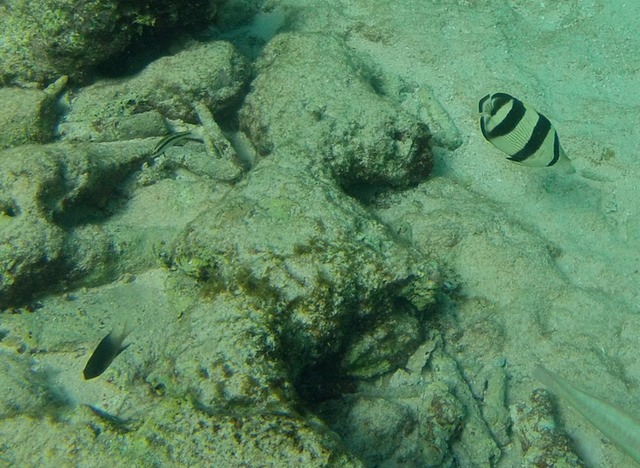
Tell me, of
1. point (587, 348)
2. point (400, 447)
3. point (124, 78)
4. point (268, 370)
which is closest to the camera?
point (268, 370)

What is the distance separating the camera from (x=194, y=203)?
3863mm

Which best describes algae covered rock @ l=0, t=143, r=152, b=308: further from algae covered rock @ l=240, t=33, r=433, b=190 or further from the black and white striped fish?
the black and white striped fish

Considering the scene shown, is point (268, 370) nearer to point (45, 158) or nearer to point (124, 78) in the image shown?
point (45, 158)

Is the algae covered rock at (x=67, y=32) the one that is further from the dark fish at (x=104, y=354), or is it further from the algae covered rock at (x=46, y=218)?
the dark fish at (x=104, y=354)

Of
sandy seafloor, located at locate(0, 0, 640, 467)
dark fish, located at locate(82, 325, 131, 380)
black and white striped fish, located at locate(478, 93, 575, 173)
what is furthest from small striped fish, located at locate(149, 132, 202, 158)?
black and white striped fish, located at locate(478, 93, 575, 173)

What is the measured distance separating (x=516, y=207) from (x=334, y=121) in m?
1.73

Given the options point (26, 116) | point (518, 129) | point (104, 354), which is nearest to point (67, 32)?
point (26, 116)

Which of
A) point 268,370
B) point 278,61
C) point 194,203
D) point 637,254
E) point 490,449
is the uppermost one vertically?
point 278,61

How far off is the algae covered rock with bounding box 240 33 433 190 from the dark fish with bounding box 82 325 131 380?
5.41ft

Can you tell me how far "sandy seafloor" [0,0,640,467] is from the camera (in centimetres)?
332

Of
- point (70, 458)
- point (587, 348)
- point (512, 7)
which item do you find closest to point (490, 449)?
point (587, 348)

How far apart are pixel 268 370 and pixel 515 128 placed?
2.05 m

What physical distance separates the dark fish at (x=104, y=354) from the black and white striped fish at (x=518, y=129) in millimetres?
2535

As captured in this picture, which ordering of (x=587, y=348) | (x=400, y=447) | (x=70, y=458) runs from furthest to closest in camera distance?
(x=587, y=348), (x=400, y=447), (x=70, y=458)
